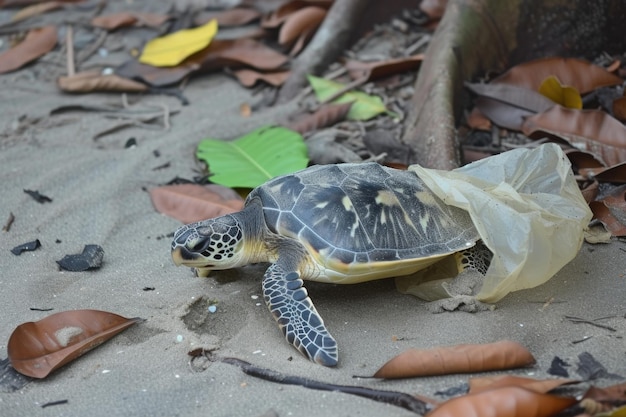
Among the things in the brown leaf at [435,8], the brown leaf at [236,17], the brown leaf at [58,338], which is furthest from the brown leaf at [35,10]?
the brown leaf at [58,338]

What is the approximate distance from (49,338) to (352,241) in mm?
1217

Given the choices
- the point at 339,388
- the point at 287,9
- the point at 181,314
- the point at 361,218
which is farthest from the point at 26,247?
the point at 287,9

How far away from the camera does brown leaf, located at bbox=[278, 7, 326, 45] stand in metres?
5.58

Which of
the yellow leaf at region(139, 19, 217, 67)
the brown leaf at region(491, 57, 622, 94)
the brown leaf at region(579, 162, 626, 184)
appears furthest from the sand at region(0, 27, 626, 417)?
the brown leaf at region(491, 57, 622, 94)

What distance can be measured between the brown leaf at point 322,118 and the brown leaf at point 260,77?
0.67 metres

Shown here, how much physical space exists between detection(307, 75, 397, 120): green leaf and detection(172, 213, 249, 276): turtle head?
5.91 ft

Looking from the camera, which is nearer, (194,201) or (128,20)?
(194,201)

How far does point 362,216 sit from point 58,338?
4.18ft

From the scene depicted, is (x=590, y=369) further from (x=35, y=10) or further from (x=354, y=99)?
(x=35, y=10)

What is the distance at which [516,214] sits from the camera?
9.63 ft

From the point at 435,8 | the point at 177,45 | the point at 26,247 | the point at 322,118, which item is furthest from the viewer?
the point at 435,8

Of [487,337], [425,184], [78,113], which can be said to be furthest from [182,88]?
[487,337]

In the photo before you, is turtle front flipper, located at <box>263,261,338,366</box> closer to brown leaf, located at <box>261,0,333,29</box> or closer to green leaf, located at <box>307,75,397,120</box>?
green leaf, located at <box>307,75,397,120</box>

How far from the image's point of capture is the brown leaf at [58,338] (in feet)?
8.54
